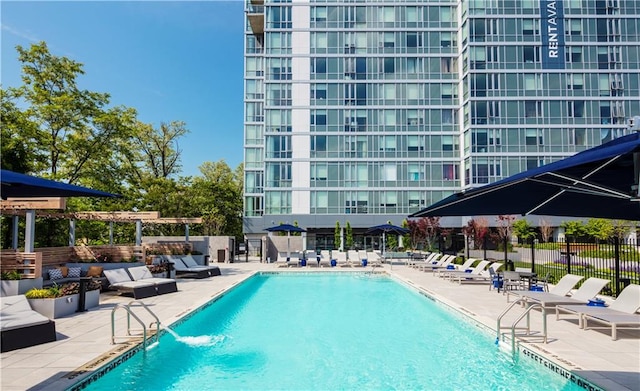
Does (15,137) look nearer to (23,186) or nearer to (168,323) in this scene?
(168,323)

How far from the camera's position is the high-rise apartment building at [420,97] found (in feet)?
122

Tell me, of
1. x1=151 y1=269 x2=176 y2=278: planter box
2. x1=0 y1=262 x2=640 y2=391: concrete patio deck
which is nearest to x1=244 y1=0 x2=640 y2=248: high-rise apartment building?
x1=151 y1=269 x2=176 y2=278: planter box

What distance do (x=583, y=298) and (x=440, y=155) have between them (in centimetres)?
3135

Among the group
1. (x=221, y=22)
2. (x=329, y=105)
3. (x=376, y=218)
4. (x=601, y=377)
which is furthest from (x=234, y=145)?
(x=601, y=377)

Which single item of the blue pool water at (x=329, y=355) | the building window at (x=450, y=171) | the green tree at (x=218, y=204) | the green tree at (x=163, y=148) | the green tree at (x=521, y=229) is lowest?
the blue pool water at (x=329, y=355)

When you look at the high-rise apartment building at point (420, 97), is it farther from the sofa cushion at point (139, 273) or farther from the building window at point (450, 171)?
the sofa cushion at point (139, 273)

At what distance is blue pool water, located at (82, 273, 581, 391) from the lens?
245 inches

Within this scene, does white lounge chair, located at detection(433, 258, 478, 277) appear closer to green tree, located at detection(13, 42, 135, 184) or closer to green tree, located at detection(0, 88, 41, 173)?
green tree, located at detection(13, 42, 135, 184)

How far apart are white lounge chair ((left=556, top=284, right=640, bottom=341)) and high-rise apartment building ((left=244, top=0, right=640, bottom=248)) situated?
98.5 ft

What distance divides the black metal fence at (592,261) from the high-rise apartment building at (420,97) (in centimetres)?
1385

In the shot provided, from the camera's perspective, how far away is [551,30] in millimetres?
37438

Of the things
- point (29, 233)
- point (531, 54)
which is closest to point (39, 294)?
point (29, 233)

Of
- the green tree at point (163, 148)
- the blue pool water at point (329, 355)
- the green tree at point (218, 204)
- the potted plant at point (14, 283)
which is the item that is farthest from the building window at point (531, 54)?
the potted plant at point (14, 283)

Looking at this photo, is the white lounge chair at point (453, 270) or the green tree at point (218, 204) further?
→ the green tree at point (218, 204)
